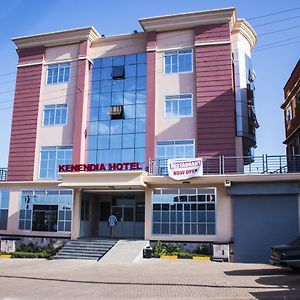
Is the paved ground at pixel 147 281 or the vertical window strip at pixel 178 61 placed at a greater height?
the vertical window strip at pixel 178 61

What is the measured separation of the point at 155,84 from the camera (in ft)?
85.0

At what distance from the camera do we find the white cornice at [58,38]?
90.9 ft

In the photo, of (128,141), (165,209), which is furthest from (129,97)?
(165,209)

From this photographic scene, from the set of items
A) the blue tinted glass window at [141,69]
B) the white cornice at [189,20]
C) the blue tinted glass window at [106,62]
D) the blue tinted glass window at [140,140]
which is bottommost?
the blue tinted glass window at [140,140]

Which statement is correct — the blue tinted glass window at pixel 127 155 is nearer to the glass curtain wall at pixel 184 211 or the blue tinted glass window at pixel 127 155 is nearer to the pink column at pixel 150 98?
the pink column at pixel 150 98

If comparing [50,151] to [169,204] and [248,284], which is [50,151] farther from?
[248,284]

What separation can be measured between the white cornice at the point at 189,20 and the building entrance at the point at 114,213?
35.9 ft

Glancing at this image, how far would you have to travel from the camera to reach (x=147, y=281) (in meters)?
14.0

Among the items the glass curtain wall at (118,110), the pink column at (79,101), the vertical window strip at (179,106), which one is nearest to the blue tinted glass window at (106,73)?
the glass curtain wall at (118,110)

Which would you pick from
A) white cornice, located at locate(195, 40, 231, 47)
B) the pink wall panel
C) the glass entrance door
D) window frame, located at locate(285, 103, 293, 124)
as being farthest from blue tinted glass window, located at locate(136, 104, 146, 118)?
window frame, located at locate(285, 103, 293, 124)

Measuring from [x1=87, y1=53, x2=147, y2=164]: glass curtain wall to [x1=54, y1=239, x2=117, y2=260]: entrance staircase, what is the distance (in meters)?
5.56

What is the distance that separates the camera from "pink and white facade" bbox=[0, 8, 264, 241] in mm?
22875

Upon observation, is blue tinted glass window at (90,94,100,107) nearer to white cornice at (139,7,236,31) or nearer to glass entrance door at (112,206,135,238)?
white cornice at (139,7,236,31)

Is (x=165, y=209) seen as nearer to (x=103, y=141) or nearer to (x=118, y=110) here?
(x=103, y=141)
